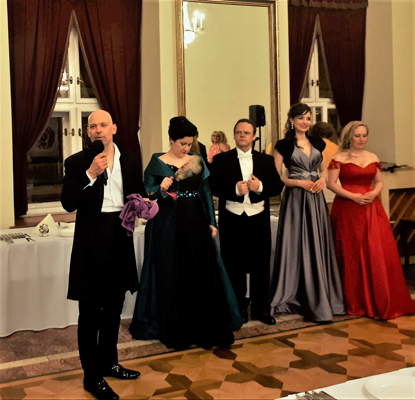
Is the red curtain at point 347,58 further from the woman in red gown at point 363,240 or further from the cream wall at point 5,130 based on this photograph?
the cream wall at point 5,130

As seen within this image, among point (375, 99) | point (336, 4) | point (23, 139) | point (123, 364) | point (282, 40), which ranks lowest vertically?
point (123, 364)

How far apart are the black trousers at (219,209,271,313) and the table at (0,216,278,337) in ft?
3.54

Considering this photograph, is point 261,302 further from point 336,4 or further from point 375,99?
point 336,4

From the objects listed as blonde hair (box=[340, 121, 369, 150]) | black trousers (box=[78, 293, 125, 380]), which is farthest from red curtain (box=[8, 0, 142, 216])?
black trousers (box=[78, 293, 125, 380])

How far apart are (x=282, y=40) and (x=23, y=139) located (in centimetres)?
271

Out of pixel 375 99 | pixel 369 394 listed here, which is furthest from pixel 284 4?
pixel 369 394

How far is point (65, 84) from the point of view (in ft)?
19.1

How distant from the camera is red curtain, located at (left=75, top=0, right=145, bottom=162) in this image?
18.8 feet

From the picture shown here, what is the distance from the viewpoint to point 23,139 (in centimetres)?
546

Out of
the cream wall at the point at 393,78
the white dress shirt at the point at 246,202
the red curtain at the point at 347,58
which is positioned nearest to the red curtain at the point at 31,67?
the white dress shirt at the point at 246,202

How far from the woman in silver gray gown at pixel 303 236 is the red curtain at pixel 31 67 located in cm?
236

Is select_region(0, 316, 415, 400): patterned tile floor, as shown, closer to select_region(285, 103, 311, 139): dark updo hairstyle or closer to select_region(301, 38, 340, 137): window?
select_region(285, 103, 311, 139): dark updo hairstyle

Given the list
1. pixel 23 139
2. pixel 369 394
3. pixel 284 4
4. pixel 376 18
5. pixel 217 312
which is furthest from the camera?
pixel 376 18

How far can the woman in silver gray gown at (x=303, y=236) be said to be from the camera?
4332 millimetres
